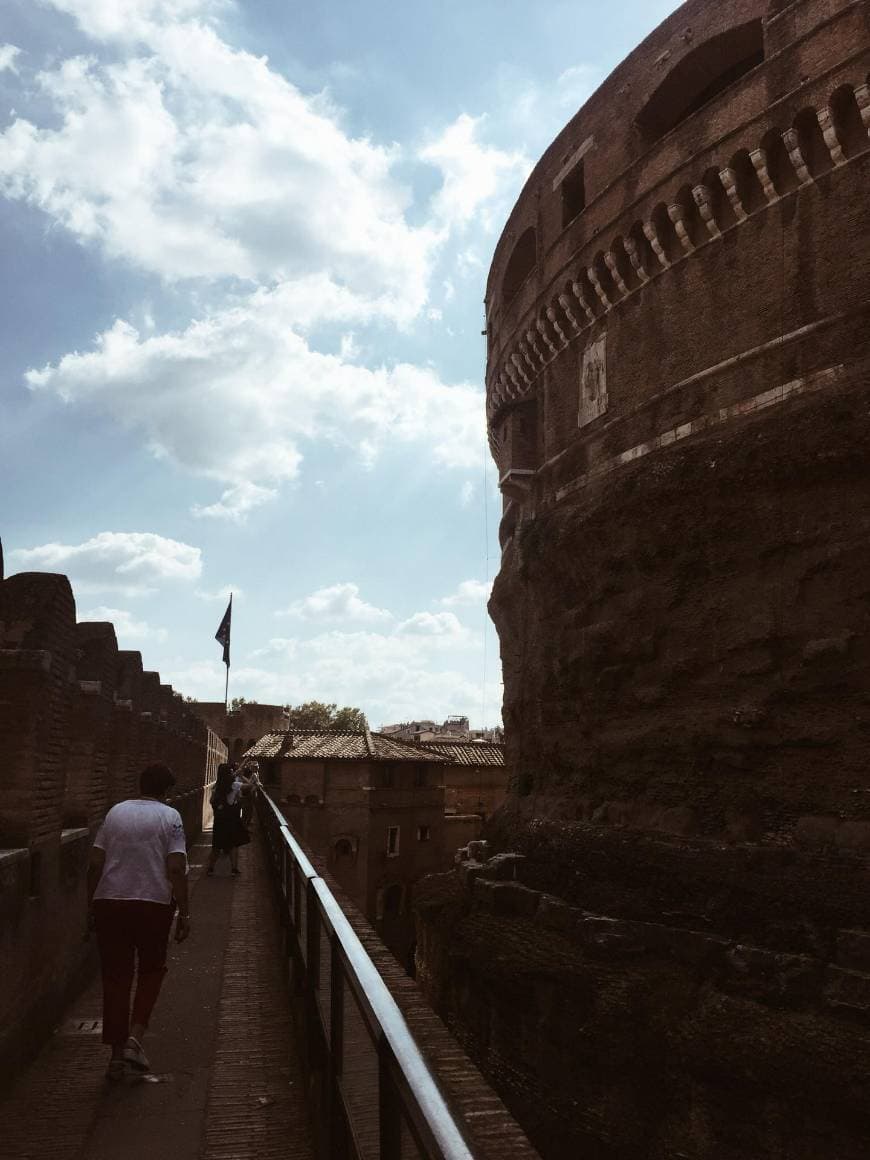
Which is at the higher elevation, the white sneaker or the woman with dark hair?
the woman with dark hair

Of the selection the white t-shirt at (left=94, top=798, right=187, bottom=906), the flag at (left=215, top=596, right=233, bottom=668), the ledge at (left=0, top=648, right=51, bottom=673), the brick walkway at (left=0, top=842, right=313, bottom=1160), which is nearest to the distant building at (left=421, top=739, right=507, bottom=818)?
the flag at (left=215, top=596, right=233, bottom=668)

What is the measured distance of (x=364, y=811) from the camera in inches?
1193

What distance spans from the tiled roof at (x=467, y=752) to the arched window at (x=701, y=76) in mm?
25906

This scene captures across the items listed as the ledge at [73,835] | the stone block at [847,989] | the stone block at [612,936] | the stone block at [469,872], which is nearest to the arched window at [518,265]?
the stone block at [469,872]

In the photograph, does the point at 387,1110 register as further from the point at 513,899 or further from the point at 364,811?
the point at 364,811

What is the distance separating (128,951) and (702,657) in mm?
8950

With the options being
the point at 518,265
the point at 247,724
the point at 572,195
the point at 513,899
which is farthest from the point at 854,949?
the point at 247,724

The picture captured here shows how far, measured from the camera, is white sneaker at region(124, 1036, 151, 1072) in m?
3.52

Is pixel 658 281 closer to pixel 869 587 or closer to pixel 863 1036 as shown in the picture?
pixel 869 587

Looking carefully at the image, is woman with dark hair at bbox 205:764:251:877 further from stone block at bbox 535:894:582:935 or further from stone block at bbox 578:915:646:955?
stone block at bbox 578:915:646:955

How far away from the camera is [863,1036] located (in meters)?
7.75

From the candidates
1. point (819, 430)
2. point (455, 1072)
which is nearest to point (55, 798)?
point (455, 1072)

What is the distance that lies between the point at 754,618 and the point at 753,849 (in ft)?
9.08

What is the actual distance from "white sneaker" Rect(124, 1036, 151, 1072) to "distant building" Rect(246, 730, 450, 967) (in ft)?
86.1
